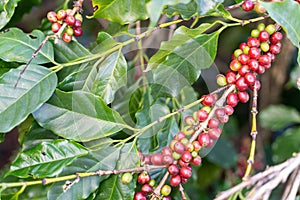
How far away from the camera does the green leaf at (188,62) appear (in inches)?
28.6

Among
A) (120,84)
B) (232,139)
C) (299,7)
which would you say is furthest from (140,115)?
(232,139)

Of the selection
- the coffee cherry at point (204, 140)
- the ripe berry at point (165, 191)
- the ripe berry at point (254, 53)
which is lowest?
the ripe berry at point (165, 191)

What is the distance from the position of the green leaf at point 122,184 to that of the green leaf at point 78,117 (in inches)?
1.6

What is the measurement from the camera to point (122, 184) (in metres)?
0.69

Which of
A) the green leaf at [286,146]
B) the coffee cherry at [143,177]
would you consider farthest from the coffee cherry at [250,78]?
the green leaf at [286,146]

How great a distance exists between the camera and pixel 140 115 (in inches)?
30.3

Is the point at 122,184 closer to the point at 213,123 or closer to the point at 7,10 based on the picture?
the point at 213,123

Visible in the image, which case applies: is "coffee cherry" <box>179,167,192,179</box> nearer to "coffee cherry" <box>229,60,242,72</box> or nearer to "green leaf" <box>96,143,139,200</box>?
"green leaf" <box>96,143,139,200</box>

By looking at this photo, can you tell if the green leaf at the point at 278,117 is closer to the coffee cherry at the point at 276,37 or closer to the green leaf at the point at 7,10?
the coffee cherry at the point at 276,37

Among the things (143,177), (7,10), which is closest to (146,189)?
(143,177)

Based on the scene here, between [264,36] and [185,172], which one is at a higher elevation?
[264,36]

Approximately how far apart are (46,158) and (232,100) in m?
0.29

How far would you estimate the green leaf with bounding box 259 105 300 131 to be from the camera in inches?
57.9

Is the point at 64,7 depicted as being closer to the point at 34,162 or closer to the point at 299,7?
the point at 34,162
